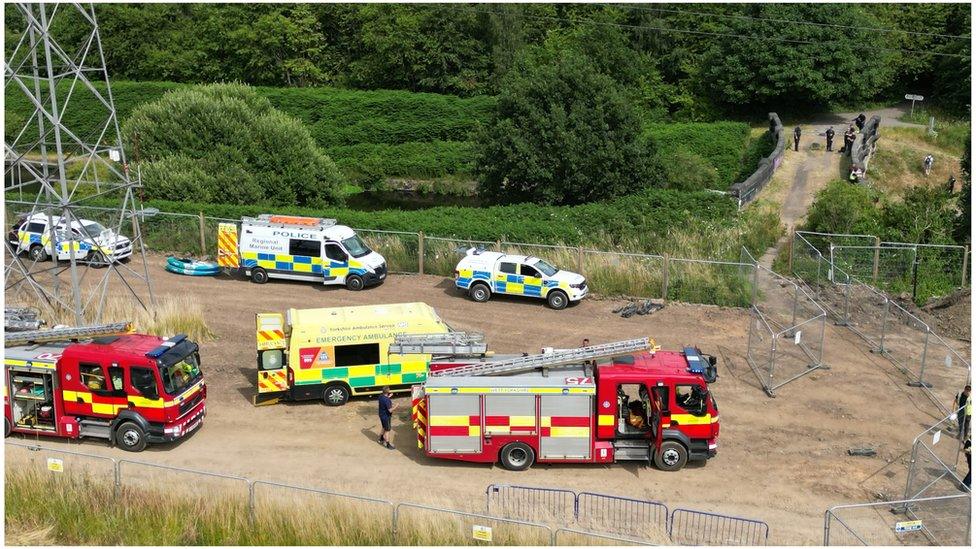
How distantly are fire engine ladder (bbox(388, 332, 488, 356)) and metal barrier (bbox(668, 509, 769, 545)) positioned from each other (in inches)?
226

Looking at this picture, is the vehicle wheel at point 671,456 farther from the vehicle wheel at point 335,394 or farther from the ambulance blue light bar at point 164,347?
the ambulance blue light bar at point 164,347

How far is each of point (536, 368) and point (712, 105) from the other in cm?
5195

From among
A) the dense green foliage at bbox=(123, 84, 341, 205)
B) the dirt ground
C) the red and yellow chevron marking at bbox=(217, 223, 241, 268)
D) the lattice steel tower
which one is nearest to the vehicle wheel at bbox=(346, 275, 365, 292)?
the red and yellow chevron marking at bbox=(217, 223, 241, 268)

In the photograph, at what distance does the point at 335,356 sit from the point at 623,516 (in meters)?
8.50

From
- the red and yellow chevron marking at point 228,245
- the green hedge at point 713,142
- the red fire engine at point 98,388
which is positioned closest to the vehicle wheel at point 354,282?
the red and yellow chevron marking at point 228,245

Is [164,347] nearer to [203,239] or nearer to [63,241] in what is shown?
[203,239]

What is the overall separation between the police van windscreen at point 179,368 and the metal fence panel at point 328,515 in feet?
14.2

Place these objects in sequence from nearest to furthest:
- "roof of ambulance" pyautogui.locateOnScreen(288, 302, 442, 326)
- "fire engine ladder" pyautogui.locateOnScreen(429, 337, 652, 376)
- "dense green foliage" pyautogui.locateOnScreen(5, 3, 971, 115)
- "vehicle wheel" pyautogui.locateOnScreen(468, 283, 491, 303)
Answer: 1. "fire engine ladder" pyautogui.locateOnScreen(429, 337, 652, 376)
2. "roof of ambulance" pyautogui.locateOnScreen(288, 302, 442, 326)
3. "vehicle wheel" pyautogui.locateOnScreen(468, 283, 491, 303)
4. "dense green foliage" pyautogui.locateOnScreen(5, 3, 971, 115)

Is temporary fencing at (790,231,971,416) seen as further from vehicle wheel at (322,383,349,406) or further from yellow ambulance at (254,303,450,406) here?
vehicle wheel at (322,383,349,406)

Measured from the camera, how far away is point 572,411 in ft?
66.3

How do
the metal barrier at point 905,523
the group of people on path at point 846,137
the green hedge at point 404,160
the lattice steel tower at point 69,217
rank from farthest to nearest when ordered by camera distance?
the green hedge at point 404,160
the group of people on path at point 846,137
the lattice steel tower at point 69,217
the metal barrier at point 905,523

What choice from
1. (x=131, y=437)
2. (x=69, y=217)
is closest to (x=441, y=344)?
(x=131, y=437)

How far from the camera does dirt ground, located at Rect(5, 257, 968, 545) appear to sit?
20.0 meters

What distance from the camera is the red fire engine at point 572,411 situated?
2017 centimetres
